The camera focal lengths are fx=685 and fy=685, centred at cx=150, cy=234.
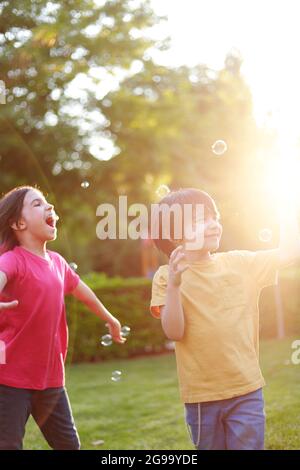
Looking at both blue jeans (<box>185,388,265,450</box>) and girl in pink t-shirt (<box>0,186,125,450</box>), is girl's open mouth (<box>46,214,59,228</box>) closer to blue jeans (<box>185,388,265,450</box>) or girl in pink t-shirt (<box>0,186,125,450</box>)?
girl in pink t-shirt (<box>0,186,125,450</box>)

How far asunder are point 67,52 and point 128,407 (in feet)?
29.9

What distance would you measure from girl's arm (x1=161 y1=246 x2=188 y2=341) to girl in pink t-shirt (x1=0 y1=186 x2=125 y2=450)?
69 cm

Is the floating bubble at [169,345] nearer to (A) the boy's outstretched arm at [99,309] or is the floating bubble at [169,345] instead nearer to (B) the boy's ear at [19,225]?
(A) the boy's outstretched arm at [99,309]

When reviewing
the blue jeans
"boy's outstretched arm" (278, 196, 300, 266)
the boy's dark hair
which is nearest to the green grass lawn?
the blue jeans

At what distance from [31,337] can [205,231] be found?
95 centimetres

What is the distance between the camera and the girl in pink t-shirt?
3043 mm

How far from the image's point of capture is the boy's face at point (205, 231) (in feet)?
9.22

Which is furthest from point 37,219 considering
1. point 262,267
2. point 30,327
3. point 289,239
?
point 289,239

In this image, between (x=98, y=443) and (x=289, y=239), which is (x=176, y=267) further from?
(x=98, y=443)

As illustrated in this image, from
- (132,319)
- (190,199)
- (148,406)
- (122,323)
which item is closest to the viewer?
(190,199)

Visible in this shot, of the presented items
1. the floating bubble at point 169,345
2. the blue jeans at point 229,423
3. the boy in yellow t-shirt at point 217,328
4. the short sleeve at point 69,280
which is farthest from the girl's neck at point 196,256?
the floating bubble at point 169,345

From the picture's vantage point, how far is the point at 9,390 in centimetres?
304

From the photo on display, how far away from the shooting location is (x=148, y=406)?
20.4ft

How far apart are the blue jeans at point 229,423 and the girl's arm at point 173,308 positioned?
12.2 inches
